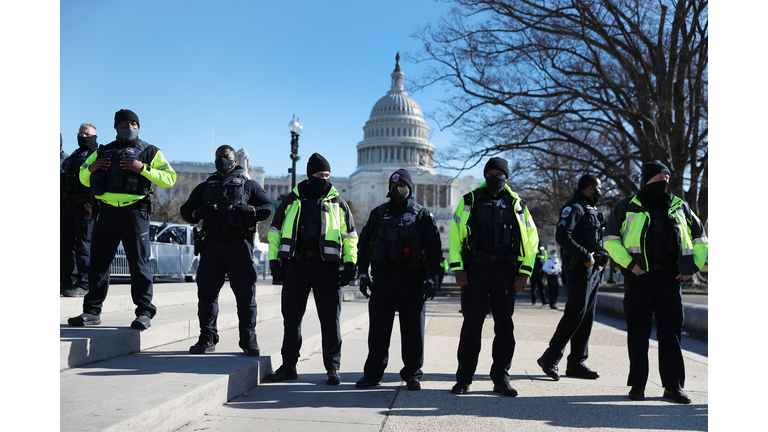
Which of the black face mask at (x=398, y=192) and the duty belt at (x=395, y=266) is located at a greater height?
the black face mask at (x=398, y=192)

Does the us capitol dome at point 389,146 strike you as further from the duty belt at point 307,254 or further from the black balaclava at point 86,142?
the duty belt at point 307,254

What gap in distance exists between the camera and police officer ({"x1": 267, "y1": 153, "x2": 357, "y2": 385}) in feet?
16.7

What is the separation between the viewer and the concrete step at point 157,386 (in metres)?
3.17

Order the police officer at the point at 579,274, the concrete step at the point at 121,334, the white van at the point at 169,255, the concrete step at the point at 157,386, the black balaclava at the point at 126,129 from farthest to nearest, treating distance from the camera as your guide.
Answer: the white van at the point at 169,255
the police officer at the point at 579,274
the black balaclava at the point at 126,129
the concrete step at the point at 121,334
the concrete step at the point at 157,386

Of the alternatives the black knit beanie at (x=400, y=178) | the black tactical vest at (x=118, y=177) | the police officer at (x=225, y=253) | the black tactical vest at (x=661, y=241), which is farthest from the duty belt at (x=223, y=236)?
the black tactical vest at (x=661, y=241)

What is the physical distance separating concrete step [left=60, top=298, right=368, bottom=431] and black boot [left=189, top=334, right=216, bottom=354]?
0.22 ft

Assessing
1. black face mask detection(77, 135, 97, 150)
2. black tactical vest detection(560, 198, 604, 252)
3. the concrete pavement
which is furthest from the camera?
black face mask detection(77, 135, 97, 150)

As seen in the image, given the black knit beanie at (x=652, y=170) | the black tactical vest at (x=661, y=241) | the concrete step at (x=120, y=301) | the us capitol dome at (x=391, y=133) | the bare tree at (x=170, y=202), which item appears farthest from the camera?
the us capitol dome at (x=391, y=133)

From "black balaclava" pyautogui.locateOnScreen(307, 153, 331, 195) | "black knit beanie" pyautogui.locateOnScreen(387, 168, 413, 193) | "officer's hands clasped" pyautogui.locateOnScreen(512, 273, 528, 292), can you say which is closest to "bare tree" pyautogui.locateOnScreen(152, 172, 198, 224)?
"black balaclava" pyautogui.locateOnScreen(307, 153, 331, 195)

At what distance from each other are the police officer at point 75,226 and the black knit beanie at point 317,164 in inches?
114

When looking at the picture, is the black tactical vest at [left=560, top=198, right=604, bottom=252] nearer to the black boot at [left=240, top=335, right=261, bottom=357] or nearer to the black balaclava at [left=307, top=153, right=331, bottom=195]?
the black balaclava at [left=307, top=153, right=331, bottom=195]

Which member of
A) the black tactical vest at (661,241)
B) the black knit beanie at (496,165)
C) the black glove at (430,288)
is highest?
the black knit beanie at (496,165)

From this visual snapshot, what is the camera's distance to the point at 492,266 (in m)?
4.98
